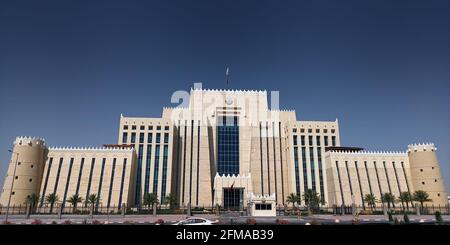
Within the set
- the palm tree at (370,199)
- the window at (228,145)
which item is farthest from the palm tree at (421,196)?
the window at (228,145)

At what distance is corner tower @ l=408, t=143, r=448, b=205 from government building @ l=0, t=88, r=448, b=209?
22cm

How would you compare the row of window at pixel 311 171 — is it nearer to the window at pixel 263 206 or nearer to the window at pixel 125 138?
the window at pixel 263 206

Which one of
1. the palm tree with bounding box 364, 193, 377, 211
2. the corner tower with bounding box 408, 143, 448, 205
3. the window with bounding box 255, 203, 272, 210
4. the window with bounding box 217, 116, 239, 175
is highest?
the window with bounding box 217, 116, 239, 175

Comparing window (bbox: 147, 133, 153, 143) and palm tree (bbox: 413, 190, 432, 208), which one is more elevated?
window (bbox: 147, 133, 153, 143)

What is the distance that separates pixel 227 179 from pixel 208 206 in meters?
8.80

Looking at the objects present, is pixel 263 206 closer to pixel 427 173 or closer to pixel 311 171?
pixel 311 171

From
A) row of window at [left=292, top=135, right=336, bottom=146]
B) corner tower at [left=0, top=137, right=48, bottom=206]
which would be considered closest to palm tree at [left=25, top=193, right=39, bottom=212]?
corner tower at [left=0, top=137, right=48, bottom=206]

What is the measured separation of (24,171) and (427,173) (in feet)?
331

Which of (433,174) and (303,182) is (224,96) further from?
(433,174)

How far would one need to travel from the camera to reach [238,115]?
94.9 m

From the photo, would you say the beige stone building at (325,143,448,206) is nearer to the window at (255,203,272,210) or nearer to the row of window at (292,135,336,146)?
the row of window at (292,135,336,146)

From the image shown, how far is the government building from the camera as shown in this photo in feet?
252

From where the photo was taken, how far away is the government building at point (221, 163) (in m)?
76.8
